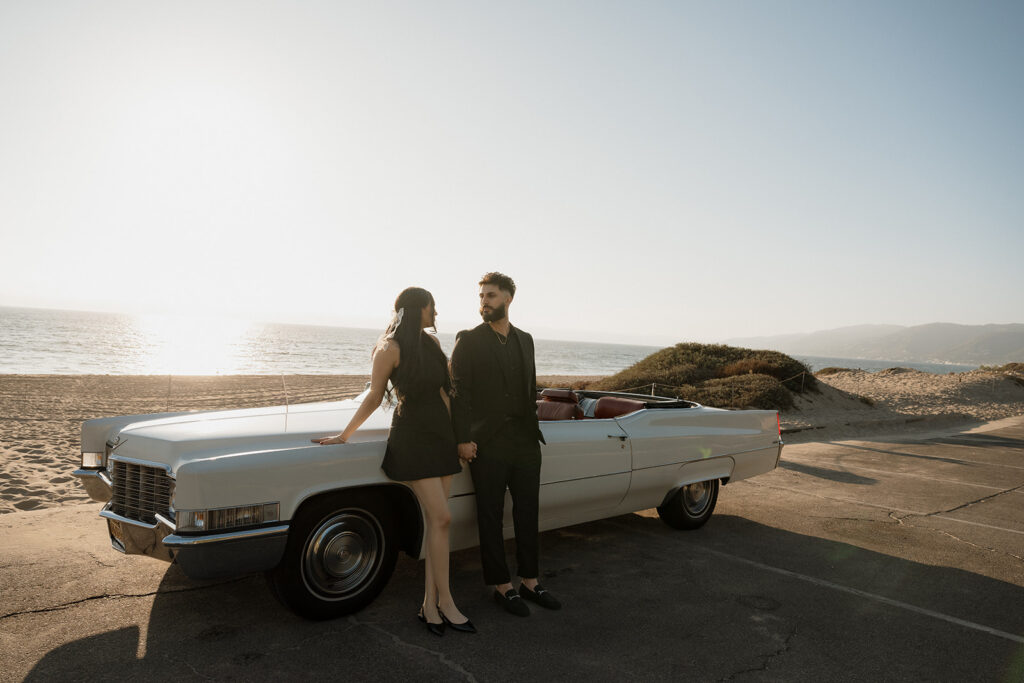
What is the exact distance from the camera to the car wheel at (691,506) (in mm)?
5379

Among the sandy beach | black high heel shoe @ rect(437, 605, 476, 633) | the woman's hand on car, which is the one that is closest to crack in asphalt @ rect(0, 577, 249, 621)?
the woman's hand on car

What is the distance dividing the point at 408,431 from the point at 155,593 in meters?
1.93

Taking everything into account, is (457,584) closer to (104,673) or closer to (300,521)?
(300,521)

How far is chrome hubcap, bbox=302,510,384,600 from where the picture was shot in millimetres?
3326

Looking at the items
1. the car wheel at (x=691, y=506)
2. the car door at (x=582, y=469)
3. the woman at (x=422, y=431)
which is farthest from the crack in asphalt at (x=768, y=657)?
the car wheel at (x=691, y=506)

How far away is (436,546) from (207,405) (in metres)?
14.1

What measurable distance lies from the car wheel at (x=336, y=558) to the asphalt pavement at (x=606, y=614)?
140mm

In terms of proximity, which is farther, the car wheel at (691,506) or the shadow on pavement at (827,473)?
the shadow on pavement at (827,473)

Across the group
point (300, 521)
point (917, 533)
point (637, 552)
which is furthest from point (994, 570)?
point (300, 521)

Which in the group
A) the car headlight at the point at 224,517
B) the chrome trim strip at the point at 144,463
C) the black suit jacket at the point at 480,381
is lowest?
the car headlight at the point at 224,517

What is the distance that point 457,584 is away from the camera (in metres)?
4.12

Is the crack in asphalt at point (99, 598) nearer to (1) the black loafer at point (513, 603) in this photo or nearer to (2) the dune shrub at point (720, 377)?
(1) the black loafer at point (513, 603)

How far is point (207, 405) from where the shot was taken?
51.0ft

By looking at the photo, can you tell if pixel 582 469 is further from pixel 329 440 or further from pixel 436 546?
pixel 329 440
